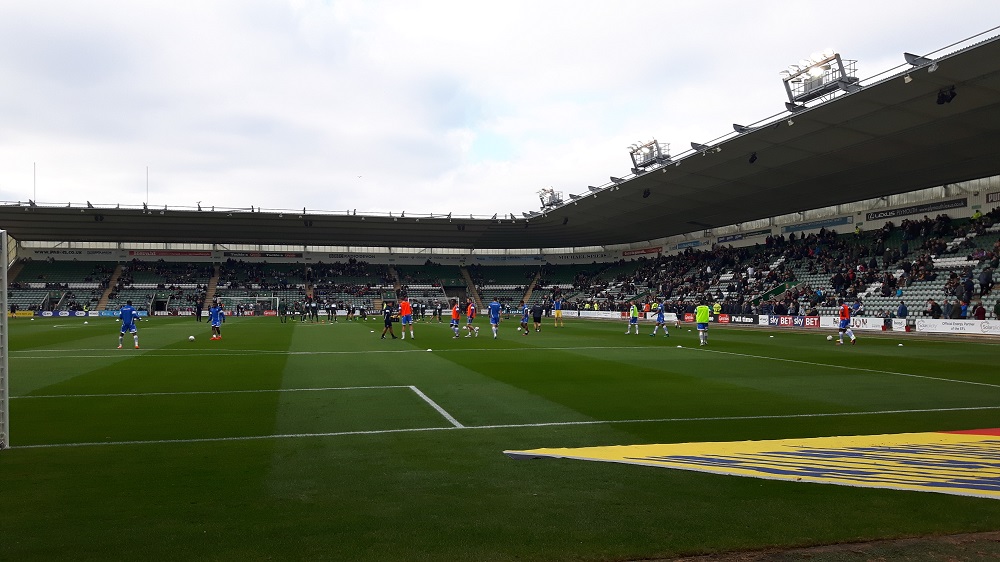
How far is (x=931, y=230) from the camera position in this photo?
41594 mm

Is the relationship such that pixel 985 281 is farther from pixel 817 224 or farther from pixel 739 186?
pixel 817 224

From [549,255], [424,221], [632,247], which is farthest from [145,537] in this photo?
[549,255]

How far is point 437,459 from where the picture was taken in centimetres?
761

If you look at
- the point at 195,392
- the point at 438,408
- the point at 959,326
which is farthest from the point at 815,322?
the point at 195,392

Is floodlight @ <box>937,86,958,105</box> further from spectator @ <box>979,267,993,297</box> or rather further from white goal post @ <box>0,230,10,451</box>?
white goal post @ <box>0,230,10,451</box>

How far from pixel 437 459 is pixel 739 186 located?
1607 inches

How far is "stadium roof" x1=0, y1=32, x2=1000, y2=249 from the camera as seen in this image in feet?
90.6

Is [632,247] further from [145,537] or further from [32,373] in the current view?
[145,537]

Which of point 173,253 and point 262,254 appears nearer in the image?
point 173,253

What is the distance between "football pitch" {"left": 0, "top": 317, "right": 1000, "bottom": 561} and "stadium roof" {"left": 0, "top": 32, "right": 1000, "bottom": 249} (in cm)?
1455

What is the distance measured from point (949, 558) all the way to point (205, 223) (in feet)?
222

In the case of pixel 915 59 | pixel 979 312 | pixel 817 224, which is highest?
pixel 915 59

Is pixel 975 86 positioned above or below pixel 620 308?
above

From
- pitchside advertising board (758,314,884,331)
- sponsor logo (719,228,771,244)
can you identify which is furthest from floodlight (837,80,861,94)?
sponsor logo (719,228,771,244)
